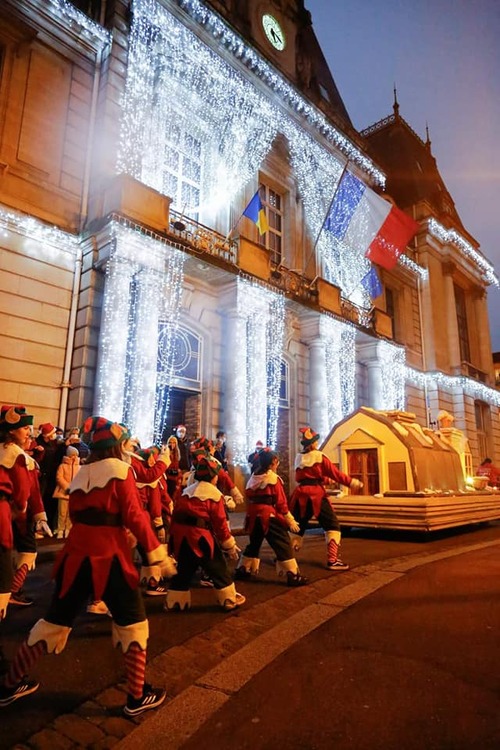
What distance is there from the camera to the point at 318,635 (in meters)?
3.83

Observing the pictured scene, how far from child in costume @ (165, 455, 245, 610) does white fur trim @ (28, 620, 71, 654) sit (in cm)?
158

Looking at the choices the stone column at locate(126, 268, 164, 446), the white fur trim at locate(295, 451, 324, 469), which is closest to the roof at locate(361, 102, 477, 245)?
the stone column at locate(126, 268, 164, 446)

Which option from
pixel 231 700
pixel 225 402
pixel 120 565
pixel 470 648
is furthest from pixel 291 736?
pixel 225 402

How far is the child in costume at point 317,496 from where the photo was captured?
6.34 meters

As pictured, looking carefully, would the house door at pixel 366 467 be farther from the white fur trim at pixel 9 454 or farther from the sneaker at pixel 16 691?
the sneaker at pixel 16 691

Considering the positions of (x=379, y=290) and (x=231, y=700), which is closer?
(x=231, y=700)

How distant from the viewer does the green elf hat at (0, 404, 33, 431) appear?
3898 millimetres

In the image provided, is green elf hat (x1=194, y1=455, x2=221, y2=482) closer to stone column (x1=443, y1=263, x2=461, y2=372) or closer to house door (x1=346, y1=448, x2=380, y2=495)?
house door (x1=346, y1=448, x2=380, y2=495)

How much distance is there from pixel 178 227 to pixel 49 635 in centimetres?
1085

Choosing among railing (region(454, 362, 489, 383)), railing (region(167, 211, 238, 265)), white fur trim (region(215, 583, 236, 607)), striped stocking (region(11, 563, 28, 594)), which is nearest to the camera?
white fur trim (region(215, 583, 236, 607))

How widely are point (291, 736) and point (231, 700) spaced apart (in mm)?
512

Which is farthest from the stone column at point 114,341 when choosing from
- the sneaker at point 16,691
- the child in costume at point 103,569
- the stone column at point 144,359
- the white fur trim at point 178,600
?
the sneaker at point 16,691

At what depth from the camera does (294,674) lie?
311 centimetres

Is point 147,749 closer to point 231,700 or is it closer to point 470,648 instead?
point 231,700
